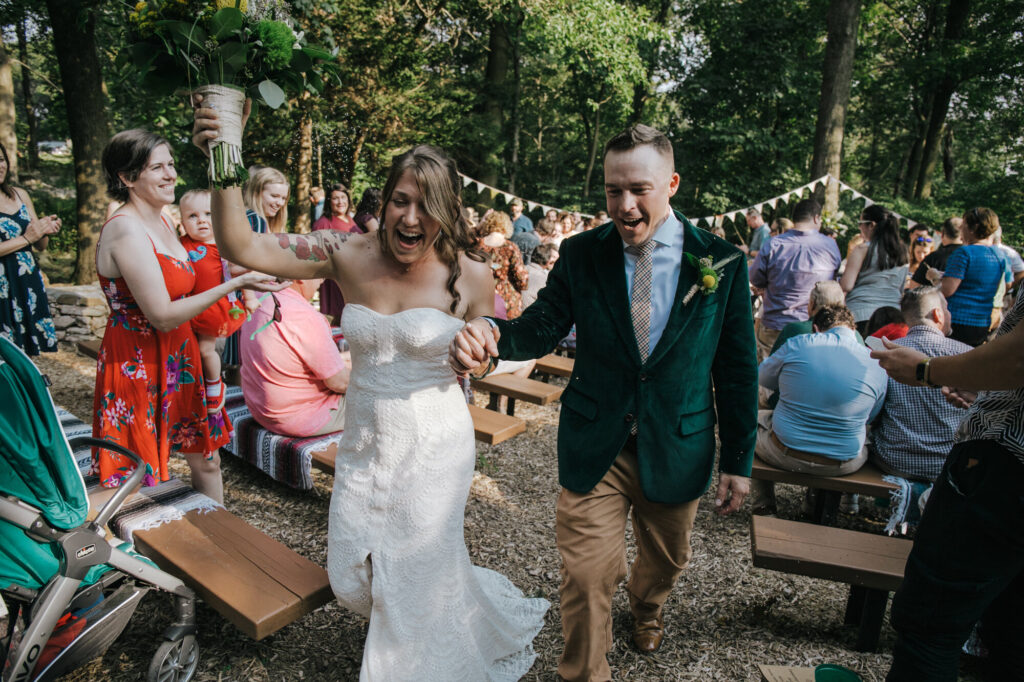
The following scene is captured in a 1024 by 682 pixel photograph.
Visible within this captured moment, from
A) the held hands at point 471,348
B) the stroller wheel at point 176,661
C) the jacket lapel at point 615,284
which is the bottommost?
the stroller wheel at point 176,661

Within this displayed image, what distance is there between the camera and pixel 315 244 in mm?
2449

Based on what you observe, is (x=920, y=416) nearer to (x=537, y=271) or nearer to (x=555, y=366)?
(x=555, y=366)

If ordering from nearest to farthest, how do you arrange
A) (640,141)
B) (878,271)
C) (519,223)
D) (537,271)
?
(640,141), (878,271), (537,271), (519,223)

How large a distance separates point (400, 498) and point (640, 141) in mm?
1674

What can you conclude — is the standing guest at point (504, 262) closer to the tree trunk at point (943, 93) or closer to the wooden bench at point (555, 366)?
the wooden bench at point (555, 366)

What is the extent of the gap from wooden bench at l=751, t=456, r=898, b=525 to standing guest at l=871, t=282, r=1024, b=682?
175 cm

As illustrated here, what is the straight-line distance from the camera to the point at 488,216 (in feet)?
22.7

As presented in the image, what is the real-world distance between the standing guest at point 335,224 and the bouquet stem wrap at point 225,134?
6.52 meters

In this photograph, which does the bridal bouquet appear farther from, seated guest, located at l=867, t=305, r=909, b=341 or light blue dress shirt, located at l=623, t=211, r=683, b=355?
seated guest, located at l=867, t=305, r=909, b=341

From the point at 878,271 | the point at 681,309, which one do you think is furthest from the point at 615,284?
the point at 878,271

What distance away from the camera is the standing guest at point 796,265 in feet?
19.5

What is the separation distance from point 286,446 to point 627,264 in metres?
2.89

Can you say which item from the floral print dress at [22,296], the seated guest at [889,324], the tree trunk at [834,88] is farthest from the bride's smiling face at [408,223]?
the tree trunk at [834,88]

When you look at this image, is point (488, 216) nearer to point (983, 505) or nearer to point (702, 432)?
point (702, 432)
